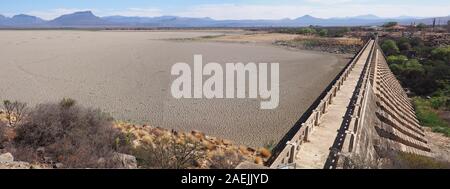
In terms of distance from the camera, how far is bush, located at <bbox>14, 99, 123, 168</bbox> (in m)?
8.06

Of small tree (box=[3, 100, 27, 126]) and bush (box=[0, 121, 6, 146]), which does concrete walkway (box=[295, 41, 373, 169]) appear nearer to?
bush (box=[0, 121, 6, 146])

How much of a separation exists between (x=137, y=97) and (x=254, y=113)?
21.1ft

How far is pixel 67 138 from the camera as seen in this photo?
29.6 feet

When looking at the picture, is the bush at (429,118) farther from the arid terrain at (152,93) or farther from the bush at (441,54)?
the bush at (441,54)

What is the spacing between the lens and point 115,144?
31.1 feet

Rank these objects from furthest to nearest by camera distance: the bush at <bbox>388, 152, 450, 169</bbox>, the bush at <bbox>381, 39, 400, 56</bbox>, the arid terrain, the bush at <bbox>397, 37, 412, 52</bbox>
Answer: the bush at <bbox>397, 37, 412, 52</bbox> < the bush at <bbox>381, 39, 400, 56</bbox> < the arid terrain < the bush at <bbox>388, 152, 450, 169</bbox>

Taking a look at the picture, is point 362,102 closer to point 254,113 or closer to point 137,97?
point 254,113

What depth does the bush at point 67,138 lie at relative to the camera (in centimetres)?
806

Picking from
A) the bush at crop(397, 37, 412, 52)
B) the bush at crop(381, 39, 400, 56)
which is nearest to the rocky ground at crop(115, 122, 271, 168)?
the bush at crop(381, 39, 400, 56)

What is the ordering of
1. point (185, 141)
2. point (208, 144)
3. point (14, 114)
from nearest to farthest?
point (185, 141) → point (208, 144) → point (14, 114)

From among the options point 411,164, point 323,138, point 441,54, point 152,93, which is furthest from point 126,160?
point 441,54

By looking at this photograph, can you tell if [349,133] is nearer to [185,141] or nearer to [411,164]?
[411,164]
